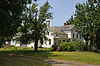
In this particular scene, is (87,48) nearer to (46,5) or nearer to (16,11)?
(46,5)

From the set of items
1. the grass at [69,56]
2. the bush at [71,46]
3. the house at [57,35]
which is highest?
the house at [57,35]

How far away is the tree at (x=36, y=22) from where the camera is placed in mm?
29984

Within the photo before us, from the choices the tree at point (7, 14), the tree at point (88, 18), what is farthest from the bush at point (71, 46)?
the tree at point (7, 14)

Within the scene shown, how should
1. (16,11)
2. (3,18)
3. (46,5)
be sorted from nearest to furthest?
(3,18)
(16,11)
(46,5)

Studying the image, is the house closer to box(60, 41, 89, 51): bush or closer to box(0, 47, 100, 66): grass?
box(60, 41, 89, 51): bush

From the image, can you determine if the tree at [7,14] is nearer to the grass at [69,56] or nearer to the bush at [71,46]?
the grass at [69,56]

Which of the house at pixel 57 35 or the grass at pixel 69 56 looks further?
the house at pixel 57 35

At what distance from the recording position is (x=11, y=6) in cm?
1270

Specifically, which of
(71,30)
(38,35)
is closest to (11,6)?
(38,35)

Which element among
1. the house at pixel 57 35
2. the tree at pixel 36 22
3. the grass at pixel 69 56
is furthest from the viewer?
the house at pixel 57 35

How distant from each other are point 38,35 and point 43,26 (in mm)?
2759

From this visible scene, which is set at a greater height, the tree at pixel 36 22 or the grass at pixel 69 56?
the tree at pixel 36 22

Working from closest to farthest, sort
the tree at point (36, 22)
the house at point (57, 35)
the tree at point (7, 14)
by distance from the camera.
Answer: the tree at point (7, 14) < the tree at point (36, 22) < the house at point (57, 35)

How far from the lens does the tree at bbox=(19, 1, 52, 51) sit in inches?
1180
